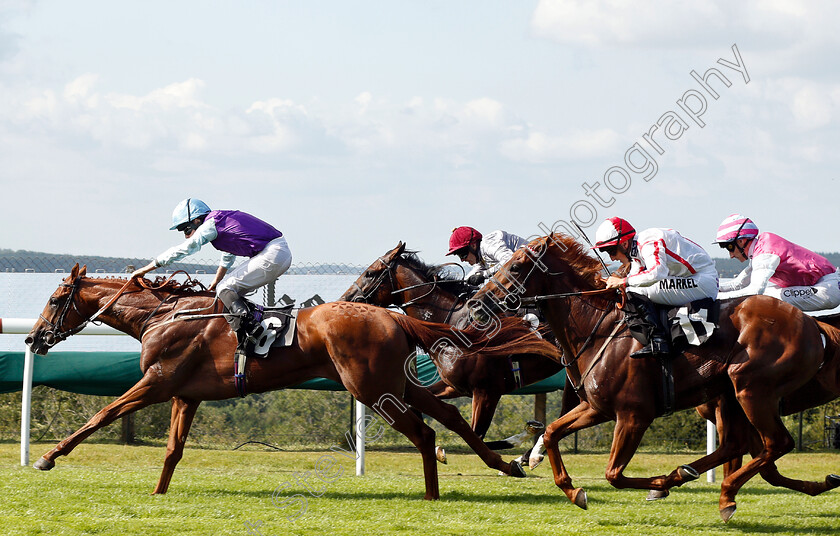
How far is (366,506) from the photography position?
231 inches

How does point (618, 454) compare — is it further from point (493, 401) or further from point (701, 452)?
point (701, 452)

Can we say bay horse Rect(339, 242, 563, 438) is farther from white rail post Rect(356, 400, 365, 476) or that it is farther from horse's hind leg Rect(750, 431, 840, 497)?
horse's hind leg Rect(750, 431, 840, 497)

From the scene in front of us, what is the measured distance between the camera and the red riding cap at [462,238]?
7.97 metres

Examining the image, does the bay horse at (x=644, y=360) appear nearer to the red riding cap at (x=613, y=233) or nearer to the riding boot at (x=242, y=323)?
the red riding cap at (x=613, y=233)

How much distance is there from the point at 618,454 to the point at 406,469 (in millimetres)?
3526

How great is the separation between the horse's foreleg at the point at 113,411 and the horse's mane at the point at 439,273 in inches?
91.6

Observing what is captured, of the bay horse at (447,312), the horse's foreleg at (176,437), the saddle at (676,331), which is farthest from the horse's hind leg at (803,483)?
the horse's foreleg at (176,437)

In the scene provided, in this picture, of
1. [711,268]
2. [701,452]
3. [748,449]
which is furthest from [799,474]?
[711,268]

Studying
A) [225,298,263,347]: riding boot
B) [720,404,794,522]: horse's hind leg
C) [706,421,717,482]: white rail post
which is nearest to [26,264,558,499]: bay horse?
[225,298,263,347]: riding boot

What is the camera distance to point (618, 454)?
17.5 ft

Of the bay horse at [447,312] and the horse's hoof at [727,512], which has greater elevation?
the bay horse at [447,312]

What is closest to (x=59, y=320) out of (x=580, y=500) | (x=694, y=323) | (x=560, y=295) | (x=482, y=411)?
(x=482, y=411)

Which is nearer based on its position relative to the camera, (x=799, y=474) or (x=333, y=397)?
(x=799, y=474)

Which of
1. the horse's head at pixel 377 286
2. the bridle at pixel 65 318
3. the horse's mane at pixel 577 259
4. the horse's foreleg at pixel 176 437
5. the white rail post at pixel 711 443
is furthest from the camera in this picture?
the horse's head at pixel 377 286
